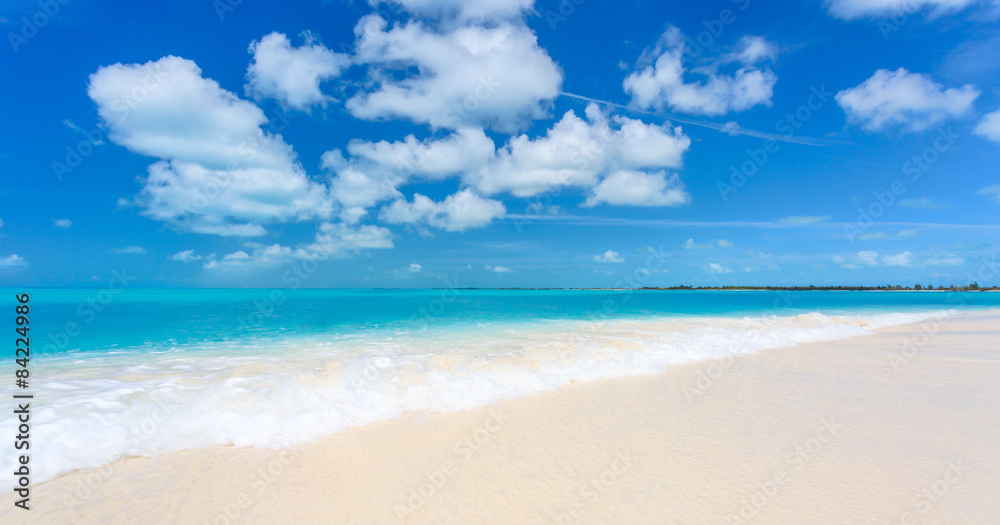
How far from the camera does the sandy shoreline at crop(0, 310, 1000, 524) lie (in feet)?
12.9

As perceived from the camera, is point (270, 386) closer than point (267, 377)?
Yes

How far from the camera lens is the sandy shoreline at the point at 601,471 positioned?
3.93 m

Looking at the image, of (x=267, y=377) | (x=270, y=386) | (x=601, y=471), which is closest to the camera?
(x=601, y=471)

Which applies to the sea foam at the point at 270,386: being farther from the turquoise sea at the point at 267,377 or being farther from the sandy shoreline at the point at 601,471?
the sandy shoreline at the point at 601,471

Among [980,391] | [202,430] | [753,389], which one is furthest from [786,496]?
[980,391]

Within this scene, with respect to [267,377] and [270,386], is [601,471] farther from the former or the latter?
[267,377]

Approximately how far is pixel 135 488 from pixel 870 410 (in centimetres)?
1064

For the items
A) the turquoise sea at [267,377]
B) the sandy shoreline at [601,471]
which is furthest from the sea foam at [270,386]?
the sandy shoreline at [601,471]

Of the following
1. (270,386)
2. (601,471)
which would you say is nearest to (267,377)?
(270,386)

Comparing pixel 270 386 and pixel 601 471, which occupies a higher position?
pixel 270 386

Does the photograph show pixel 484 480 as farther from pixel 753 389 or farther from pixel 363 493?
pixel 753 389

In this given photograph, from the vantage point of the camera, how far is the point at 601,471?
4.71 metres

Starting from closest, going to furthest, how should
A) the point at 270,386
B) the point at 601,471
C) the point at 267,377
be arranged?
the point at 601,471, the point at 270,386, the point at 267,377

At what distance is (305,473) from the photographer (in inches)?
187
